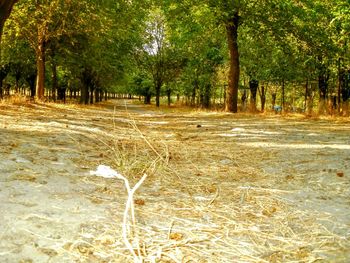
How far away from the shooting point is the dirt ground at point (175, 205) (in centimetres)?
263

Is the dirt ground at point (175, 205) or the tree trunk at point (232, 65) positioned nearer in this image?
the dirt ground at point (175, 205)

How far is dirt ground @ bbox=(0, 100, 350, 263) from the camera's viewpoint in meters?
Result: 2.63

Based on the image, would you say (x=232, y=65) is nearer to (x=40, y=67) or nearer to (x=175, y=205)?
(x=40, y=67)

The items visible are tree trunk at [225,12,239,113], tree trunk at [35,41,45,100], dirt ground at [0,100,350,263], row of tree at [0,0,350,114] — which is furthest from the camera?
tree trunk at [35,41,45,100]

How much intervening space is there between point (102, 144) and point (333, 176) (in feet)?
13.6

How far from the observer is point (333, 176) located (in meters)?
4.96

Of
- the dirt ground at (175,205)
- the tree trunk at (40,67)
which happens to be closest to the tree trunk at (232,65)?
the tree trunk at (40,67)

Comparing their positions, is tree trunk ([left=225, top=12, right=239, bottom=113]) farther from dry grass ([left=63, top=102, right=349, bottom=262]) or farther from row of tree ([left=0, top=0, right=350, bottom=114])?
dry grass ([left=63, top=102, right=349, bottom=262])

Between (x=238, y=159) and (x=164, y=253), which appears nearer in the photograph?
(x=164, y=253)

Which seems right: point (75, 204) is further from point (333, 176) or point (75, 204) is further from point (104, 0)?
point (104, 0)

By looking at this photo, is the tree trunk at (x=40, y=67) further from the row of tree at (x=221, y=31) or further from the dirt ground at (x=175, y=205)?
the dirt ground at (x=175, y=205)

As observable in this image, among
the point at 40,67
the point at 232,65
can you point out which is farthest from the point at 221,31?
the point at 40,67

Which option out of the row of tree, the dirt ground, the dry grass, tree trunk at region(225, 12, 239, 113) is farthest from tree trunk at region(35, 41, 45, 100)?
the dry grass

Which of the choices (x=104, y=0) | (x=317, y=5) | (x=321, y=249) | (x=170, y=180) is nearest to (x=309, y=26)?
(x=317, y=5)
